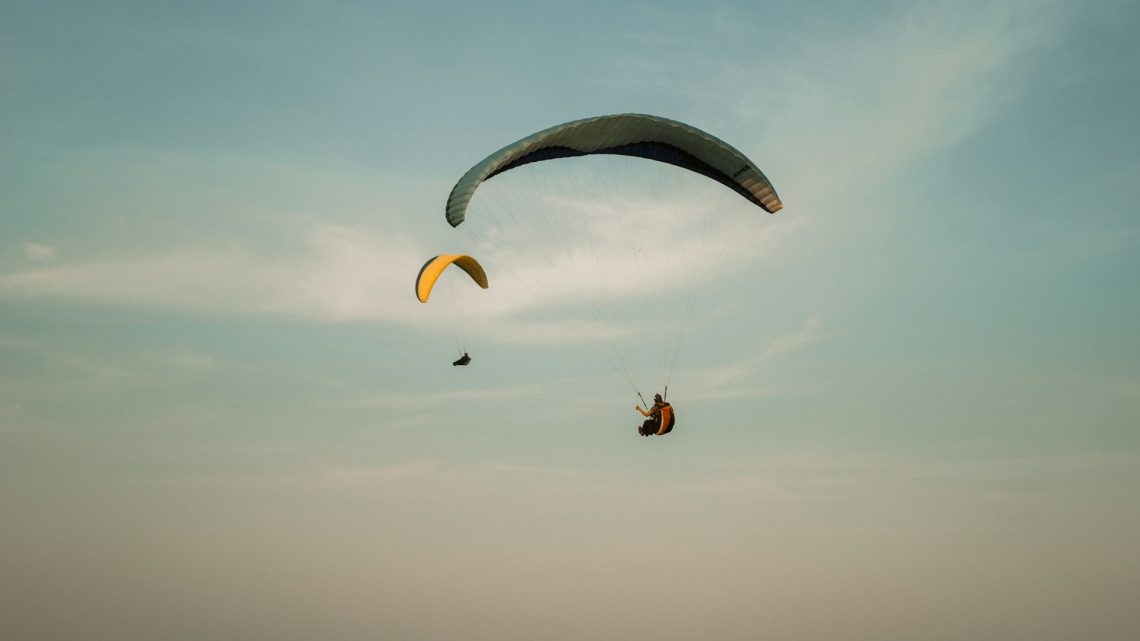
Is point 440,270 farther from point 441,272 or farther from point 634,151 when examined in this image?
point 634,151

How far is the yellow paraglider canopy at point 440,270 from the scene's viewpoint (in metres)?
27.8

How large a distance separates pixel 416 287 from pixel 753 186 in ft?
36.4

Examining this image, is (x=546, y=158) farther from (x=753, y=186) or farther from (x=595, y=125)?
(x=753, y=186)

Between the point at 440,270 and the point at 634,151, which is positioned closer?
the point at 440,270

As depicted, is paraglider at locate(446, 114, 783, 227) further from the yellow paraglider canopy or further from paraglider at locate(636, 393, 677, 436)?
paraglider at locate(636, 393, 677, 436)

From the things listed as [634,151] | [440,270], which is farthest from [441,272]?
[634,151]

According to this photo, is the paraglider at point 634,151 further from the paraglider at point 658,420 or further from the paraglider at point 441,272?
the paraglider at point 658,420

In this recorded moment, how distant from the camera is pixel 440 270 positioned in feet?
94.3

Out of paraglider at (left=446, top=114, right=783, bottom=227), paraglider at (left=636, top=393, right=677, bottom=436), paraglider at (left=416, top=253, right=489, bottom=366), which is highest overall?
paraglider at (left=446, top=114, right=783, bottom=227)

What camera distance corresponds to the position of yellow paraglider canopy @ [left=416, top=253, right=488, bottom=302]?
91.1 ft

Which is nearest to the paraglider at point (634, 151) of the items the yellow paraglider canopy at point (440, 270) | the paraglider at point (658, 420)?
the yellow paraglider canopy at point (440, 270)

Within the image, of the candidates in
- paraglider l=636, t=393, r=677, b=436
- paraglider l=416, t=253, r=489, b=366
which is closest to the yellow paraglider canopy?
paraglider l=416, t=253, r=489, b=366

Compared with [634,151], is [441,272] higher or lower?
lower

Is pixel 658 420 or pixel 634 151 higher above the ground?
pixel 634 151
